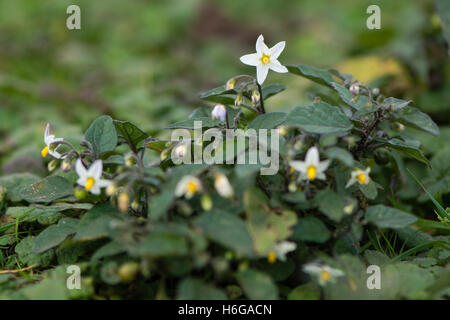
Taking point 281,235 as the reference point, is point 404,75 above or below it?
above

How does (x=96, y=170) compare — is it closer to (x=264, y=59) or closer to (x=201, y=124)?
(x=201, y=124)

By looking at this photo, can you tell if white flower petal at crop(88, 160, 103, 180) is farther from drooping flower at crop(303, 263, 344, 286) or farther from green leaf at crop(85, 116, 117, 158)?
drooping flower at crop(303, 263, 344, 286)

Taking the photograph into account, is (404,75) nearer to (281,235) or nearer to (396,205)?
(396,205)

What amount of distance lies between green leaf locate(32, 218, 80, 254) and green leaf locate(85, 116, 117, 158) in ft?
0.99

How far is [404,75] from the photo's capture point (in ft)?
13.3

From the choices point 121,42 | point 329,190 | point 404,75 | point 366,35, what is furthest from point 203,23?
point 329,190

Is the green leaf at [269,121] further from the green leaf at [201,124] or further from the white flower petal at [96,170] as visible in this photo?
the white flower petal at [96,170]

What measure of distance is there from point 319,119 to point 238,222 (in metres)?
0.56

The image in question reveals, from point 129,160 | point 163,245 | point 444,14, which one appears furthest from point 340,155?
point 444,14

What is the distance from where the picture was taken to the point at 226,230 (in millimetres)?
1472

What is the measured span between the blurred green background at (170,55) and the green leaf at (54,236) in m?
0.68

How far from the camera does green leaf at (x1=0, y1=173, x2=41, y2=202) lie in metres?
2.38

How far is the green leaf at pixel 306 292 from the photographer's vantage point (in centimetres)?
165
